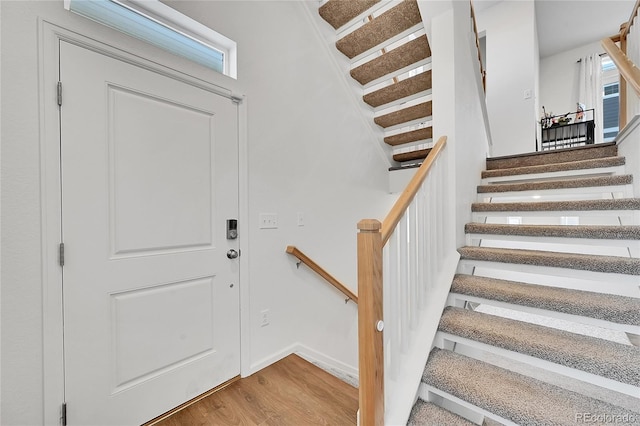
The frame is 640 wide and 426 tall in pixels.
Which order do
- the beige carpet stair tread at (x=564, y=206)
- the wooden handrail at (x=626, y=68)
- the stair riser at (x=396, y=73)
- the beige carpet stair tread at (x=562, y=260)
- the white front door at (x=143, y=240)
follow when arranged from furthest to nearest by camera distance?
the stair riser at (x=396, y=73)
the beige carpet stair tread at (x=564, y=206)
the wooden handrail at (x=626, y=68)
the beige carpet stair tread at (x=562, y=260)
the white front door at (x=143, y=240)

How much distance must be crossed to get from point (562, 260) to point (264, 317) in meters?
2.00

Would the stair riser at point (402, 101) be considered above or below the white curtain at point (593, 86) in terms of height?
below

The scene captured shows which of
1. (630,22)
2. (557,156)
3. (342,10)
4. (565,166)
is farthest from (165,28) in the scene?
(630,22)

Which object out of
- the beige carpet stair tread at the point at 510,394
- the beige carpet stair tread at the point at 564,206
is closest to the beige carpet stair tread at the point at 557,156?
the beige carpet stair tread at the point at 564,206

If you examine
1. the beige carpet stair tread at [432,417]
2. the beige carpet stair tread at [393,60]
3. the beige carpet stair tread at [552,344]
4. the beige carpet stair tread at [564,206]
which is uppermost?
the beige carpet stair tread at [393,60]

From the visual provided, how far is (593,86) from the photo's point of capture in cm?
513

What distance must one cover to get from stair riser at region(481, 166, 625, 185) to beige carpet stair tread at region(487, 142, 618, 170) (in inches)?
12.0

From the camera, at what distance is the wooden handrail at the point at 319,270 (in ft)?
7.39

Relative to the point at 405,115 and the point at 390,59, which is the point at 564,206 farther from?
the point at 390,59

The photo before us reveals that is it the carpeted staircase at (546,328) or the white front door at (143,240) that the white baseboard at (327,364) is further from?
the carpeted staircase at (546,328)

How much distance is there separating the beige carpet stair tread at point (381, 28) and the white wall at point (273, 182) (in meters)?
0.27

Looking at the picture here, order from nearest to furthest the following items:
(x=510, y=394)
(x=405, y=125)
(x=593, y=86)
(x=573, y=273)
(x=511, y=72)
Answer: (x=510, y=394) → (x=573, y=273) → (x=405, y=125) → (x=511, y=72) → (x=593, y=86)

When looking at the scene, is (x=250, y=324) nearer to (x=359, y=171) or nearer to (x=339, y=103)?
(x=359, y=171)

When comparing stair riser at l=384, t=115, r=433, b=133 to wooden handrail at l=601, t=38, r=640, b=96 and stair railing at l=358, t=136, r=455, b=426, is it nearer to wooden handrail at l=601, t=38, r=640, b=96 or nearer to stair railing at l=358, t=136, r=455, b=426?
stair railing at l=358, t=136, r=455, b=426
